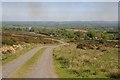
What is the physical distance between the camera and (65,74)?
77.3ft

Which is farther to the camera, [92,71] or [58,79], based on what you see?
[92,71]

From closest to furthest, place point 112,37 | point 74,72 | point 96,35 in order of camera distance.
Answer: point 74,72 < point 112,37 < point 96,35

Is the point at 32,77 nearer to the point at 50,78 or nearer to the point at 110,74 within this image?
the point at 50,78

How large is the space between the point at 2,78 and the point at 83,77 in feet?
18.4

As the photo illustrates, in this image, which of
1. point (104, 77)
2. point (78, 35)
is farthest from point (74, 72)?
point (78, 35)

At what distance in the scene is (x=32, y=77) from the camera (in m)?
21.6

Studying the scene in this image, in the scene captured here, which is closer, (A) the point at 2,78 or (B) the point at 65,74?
(A) the point at 2,78

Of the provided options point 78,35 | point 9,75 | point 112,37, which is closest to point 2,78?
point 9,75

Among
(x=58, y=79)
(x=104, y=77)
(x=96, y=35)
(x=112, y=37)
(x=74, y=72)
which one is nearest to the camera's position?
(x=58, y=79)

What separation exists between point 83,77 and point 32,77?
3.57 meters

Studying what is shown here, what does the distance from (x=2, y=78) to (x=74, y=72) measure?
6016mm

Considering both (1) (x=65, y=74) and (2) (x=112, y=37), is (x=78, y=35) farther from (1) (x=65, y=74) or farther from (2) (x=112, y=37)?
(1) (x=65, y=74)

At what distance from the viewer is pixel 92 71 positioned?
24500 millimetres

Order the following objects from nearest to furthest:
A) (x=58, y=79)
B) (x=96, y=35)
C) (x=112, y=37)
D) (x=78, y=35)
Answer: (x=58, y=79) → (x=112, y=37) → (x=96, y=35) → (x=78, y=35)
